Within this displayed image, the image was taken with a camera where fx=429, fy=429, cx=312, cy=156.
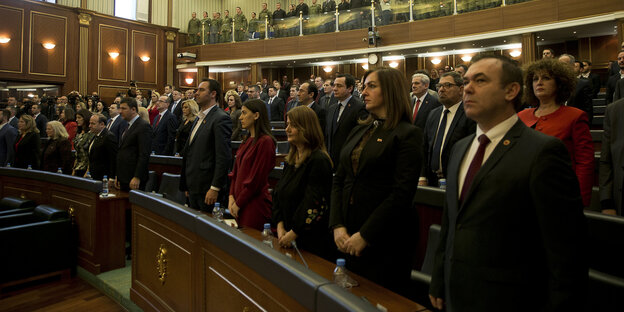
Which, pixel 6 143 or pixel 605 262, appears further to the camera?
pixel 6 143

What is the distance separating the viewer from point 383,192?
171cm

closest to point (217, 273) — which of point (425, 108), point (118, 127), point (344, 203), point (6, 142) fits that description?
point (344, 203)

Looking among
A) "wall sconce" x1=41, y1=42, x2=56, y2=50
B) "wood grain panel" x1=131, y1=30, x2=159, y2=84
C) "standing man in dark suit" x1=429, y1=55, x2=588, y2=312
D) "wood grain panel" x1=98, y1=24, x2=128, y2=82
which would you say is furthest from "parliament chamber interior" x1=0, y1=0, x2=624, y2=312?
"wood grain panel" x1=131, y1=30, x2=159, y2=84

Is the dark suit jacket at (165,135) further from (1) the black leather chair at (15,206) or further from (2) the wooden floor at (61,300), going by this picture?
(2) the wooden floor at (61,300)

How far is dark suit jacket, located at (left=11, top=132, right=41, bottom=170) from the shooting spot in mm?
5651

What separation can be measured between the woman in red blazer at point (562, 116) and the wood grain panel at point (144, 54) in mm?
13724

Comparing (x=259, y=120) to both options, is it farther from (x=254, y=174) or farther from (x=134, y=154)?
(x=134, y=154)

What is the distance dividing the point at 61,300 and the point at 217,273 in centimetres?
221

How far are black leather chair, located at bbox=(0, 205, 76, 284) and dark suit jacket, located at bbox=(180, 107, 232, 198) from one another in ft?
4.99

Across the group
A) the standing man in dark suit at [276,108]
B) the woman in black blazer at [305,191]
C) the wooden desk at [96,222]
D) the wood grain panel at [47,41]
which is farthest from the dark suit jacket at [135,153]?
the wood grain panel at [47,41]

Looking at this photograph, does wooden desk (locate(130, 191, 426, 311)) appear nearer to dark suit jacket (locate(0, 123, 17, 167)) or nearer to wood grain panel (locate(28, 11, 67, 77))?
dark suit jacket (locate(0, 123, 17, 167))

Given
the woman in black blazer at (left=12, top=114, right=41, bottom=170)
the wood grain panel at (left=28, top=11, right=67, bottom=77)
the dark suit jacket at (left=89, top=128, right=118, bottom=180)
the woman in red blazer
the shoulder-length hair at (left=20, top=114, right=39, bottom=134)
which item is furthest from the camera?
the wood grain panel at (left=28, top=11, right=67, bottom=77)

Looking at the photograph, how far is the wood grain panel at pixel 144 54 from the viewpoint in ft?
45.6

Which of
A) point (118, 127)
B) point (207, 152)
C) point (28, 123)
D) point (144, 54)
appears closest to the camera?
point (207, 152)
